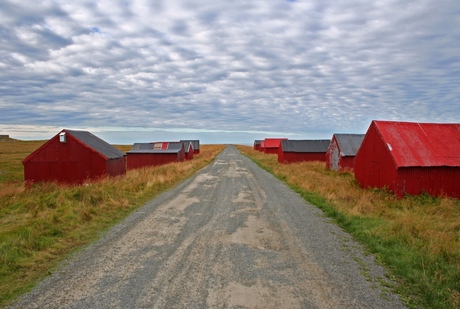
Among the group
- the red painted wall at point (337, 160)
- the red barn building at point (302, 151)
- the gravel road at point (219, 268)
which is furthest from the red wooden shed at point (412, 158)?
the red barn building at point (302, 151)

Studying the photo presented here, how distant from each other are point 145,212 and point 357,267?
7851mm

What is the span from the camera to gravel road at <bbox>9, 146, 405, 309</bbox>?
5.23 m

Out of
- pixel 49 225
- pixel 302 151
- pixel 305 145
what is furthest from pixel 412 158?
pixel 305 145

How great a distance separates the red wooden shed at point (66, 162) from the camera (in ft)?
69.1

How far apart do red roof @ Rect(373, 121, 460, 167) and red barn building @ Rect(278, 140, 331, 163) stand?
84.6 ft

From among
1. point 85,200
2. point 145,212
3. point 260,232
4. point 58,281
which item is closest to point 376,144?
point 260,232

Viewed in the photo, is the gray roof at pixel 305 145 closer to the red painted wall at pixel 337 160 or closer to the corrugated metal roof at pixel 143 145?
the red painted wall at pixel 337 160

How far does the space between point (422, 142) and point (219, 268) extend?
15580 mm

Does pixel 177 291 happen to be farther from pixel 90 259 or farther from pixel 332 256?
pixel 332 256

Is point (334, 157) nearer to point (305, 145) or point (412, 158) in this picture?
point (305, 145)

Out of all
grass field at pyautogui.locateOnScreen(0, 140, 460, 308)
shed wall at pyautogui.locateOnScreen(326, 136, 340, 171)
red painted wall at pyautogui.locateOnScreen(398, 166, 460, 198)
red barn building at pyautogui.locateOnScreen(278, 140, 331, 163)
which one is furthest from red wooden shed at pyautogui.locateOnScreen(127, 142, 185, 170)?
red painted wall at pyautogui.locateOnScreen(398, 166, 460, 198)

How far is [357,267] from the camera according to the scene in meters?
6.73

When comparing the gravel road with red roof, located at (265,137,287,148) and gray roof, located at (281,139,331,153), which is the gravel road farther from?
red roof, located at (265,137,287,148)

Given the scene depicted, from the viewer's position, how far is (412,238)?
826 centimetres
